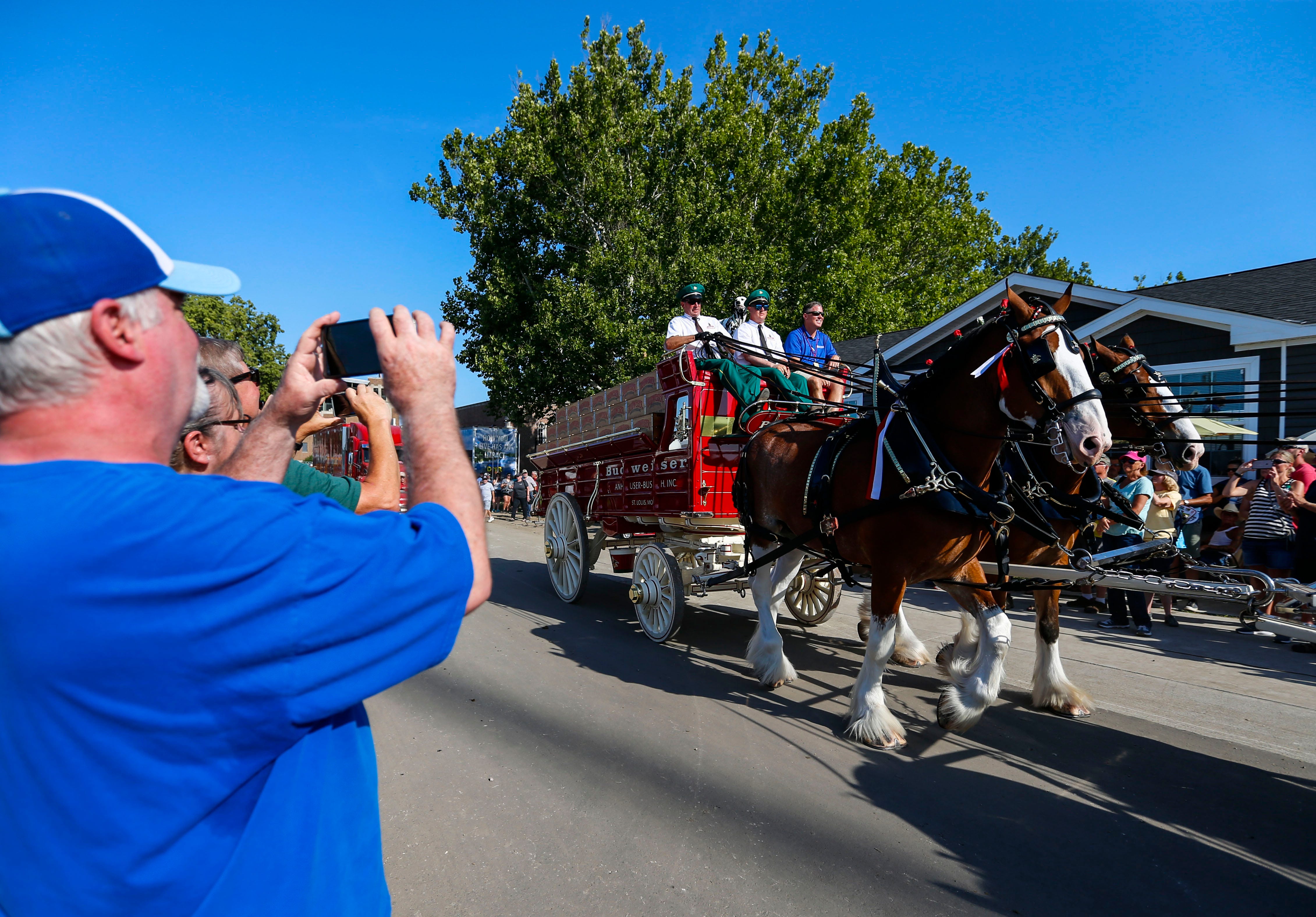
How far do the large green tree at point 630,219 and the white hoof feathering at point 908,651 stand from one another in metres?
13.9

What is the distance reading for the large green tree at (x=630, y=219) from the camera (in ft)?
65.5

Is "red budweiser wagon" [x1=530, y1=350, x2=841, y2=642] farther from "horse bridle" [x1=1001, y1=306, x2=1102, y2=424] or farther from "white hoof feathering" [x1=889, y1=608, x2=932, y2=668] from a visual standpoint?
"horse bridle" [x1=1001, y1=306, x2=1102, y2=424]

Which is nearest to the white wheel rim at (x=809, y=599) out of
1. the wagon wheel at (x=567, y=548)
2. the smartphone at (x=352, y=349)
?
the wagon wheel at (x=567, y=548)

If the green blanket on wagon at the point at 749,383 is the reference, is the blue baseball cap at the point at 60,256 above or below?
below

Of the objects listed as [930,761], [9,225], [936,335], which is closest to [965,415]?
[930,761]

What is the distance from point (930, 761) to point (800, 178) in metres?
26.0

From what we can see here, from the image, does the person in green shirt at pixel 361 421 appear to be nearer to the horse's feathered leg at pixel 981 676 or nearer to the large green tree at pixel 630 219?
the horse's feathered leg at pixel 981 676

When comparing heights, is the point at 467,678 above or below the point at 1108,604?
below

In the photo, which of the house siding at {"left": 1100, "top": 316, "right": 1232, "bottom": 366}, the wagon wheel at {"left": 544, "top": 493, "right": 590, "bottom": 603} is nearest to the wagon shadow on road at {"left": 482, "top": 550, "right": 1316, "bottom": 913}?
the wagon wheel at {"left": 544, "top": 493, "right": 590, "bottom": 603}

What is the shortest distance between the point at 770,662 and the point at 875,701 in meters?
1.24

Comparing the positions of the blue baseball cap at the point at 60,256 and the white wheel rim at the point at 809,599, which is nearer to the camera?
the blue baseball cap at the point at 60,256

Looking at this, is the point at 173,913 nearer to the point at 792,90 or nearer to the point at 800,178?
the point at 800,178

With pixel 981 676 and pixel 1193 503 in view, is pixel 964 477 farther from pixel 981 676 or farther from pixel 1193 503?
pixel 1193 503

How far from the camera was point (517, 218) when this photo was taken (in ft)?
70.8
